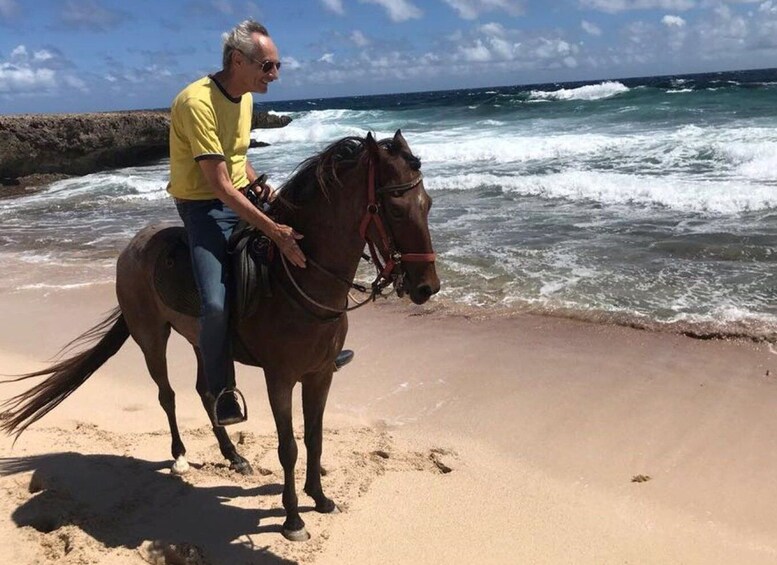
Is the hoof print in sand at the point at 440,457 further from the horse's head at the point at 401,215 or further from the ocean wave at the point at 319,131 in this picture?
the ocean wave at the point at 319,131

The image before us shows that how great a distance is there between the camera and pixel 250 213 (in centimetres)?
279

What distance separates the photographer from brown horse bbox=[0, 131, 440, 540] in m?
2.55

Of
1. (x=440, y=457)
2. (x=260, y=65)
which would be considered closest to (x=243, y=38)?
(x=260, y=65)

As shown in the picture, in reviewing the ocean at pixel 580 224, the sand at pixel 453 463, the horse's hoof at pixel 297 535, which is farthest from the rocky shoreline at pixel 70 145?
the horse's hoof at pixel 297 535

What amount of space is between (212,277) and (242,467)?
4.82ft

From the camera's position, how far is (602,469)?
3914 mm

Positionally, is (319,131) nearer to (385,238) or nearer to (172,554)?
(172,554)

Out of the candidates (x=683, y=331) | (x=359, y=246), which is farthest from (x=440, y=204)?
(x=359, y=246)

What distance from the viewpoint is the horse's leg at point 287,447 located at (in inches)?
122

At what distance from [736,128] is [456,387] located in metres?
19.3

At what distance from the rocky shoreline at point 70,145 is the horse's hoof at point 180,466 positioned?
19465 millimetres

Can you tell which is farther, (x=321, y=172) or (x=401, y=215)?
(x=321, y=172)

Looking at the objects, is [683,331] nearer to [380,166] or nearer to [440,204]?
[380,166]

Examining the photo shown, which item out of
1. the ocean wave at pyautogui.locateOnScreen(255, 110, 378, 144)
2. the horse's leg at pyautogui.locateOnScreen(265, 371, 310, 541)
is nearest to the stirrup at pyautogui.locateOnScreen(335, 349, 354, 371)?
the horse's leg at pyautogui.locateOnScreen(265, 371, 310, 541)
